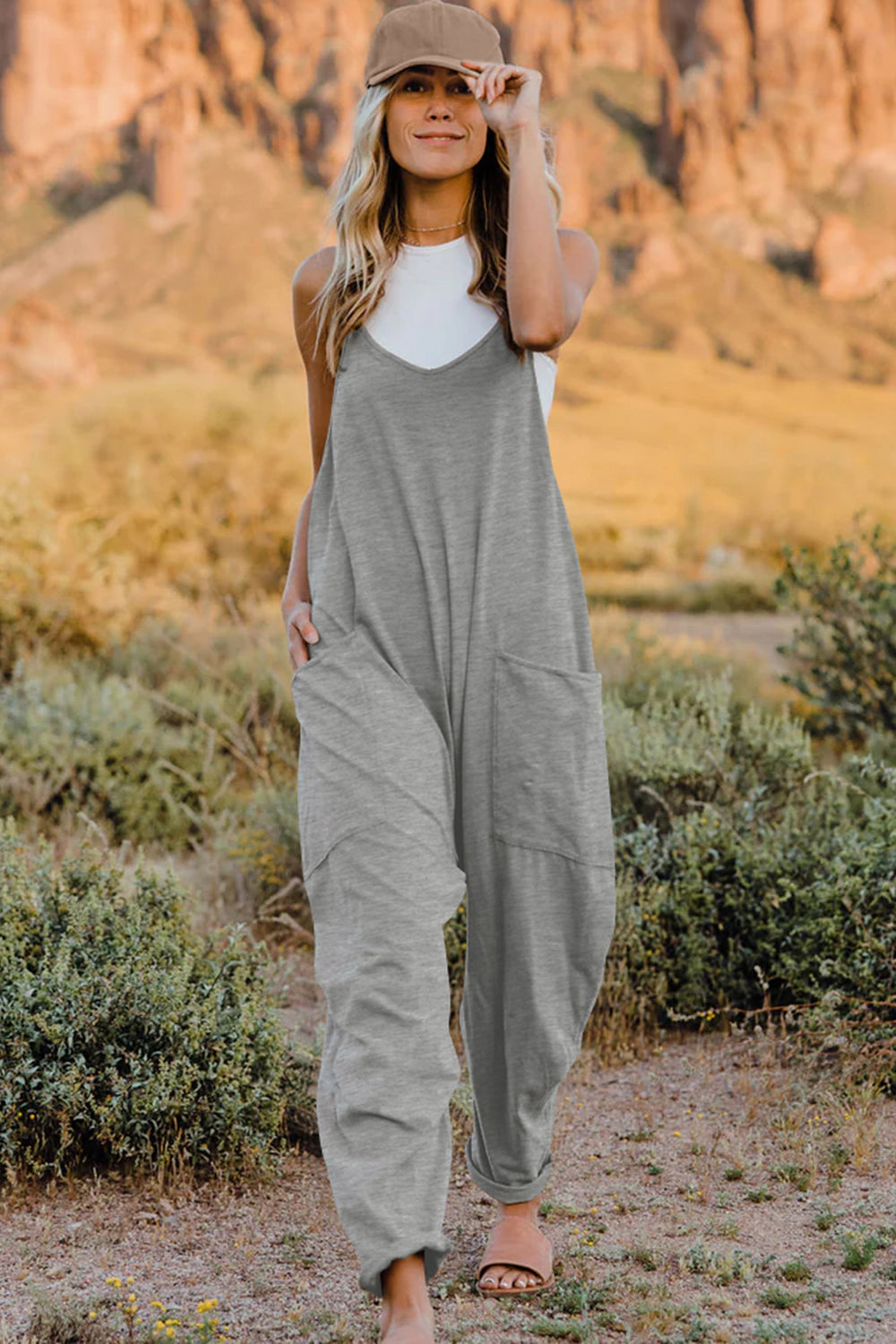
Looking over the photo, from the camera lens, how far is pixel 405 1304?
82.6 inches

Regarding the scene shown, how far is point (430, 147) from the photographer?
2396 millimetres

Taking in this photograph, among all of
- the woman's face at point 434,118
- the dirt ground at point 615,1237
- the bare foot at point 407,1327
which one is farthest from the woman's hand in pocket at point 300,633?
the dirt ground at point 615,1237

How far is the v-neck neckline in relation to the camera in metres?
2.30

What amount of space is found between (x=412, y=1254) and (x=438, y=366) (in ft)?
4.41

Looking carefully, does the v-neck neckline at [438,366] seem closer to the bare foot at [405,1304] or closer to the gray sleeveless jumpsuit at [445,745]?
the gray sleeveless jumpsuit at [445,745]

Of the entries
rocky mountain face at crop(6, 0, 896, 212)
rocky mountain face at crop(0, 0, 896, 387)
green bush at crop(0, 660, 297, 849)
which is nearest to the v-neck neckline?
green bush at crop(0, 660, 297, 849)

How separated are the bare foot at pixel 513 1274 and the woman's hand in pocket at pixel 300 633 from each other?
3.30 ft

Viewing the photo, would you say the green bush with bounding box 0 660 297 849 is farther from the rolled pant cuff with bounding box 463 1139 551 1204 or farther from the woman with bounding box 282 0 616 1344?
the woman with bounding box 282 0 616 1344

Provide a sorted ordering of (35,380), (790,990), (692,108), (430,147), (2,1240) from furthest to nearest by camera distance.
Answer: (692,108) → (35,380) → (790,990) → (2,1240) → (430,147)

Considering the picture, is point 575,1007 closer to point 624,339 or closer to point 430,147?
point 430,147

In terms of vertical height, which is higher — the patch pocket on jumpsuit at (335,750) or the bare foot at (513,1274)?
the patch pocket on jumpsuit at (335,750)

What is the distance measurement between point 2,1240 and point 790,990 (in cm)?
217

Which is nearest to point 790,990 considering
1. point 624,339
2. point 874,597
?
point 874,597

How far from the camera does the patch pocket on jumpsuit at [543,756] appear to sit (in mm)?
2279
